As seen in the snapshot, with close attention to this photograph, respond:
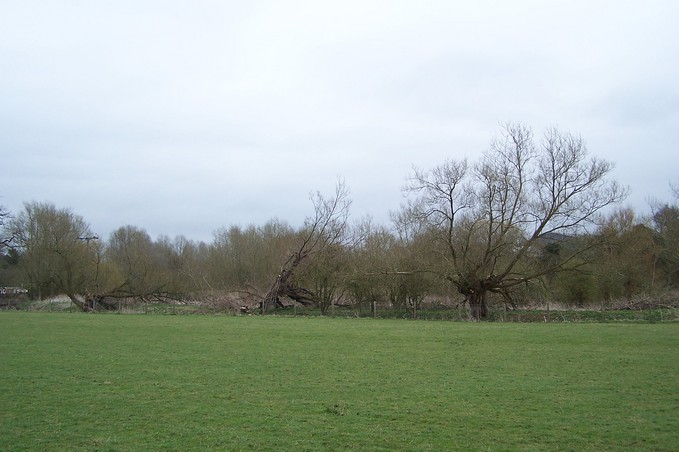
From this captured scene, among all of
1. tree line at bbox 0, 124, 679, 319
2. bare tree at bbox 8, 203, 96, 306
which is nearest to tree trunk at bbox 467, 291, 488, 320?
tree line at bbox 0, 124, 679, 319

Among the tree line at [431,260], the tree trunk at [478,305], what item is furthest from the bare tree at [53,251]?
the tree trunk at [478,305]

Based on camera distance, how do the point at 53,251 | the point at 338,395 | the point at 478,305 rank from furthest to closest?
the point at 53,251, the point at 478,305, the point at 338,395

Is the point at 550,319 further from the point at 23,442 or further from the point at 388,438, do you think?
the point at 23,442

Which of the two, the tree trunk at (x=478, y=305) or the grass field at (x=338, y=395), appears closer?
the grass field at (x=338, y=395)

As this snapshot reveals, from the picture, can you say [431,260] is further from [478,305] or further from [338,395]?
[338,395]

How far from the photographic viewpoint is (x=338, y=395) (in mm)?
10195

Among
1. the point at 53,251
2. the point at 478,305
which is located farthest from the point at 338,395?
the point at 53,251

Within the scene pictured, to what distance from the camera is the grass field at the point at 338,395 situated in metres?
7.39

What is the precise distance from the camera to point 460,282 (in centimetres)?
3466

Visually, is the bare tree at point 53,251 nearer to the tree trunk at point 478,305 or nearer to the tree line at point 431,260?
the tree line at point 431,260

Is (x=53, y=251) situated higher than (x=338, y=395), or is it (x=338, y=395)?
(x=53, y=251)

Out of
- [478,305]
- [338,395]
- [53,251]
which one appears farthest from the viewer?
[53,251]

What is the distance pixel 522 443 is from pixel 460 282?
28.0 meters

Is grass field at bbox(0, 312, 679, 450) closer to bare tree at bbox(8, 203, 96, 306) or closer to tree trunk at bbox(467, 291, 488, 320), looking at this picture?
tree trunk at bbox(467, 291, 488, 320)
